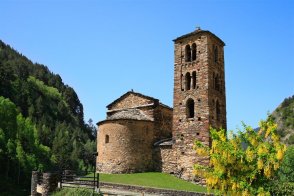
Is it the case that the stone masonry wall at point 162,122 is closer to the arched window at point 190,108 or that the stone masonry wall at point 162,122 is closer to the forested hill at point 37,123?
the arched window at point 190,108

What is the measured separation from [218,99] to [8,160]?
32394 mm

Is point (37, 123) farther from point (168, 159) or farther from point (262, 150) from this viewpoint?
point (262, 150)

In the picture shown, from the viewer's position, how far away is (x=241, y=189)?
13.2m

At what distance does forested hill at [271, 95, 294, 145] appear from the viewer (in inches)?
3967

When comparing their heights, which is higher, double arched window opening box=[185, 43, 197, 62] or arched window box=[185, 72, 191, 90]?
double arched window opening box=[185, 43, 197, 62]

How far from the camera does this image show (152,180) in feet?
95.7

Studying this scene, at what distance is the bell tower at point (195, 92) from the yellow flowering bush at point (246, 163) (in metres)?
16.9

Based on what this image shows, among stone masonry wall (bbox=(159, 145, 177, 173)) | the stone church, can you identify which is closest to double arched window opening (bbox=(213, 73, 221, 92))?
the stone church

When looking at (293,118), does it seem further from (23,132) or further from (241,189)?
(241,189)

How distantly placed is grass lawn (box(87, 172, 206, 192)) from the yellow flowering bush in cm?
1332

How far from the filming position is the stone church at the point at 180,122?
32.3 m

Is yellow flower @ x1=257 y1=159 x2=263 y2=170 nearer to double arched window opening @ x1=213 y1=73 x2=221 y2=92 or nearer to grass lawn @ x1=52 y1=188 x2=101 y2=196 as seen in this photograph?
grass lawn @ x1=52 y1=188 x2=101 y2=196

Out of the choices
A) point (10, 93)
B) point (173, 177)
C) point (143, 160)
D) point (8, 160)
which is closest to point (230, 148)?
point (173, 177)

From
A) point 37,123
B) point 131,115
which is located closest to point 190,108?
point 131,115
